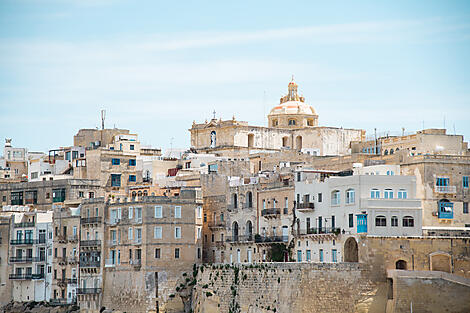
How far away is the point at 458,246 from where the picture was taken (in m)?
69.8

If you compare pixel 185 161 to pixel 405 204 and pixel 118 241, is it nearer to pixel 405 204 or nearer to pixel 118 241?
pixel 118 241

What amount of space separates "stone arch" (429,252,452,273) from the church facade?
1280 inches

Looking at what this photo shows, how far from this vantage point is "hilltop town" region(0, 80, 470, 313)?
69.2 metres

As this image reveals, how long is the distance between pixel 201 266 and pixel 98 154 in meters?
20.7

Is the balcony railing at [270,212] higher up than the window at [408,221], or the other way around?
the balcony railing at [270,212]

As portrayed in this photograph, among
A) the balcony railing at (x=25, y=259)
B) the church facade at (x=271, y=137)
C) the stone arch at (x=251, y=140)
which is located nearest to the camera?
the balcony railing at (x=25, y=259)

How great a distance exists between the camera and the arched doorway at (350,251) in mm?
71250

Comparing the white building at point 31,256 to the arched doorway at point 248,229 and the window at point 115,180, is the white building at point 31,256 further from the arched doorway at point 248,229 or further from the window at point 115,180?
the arched doorway at point 248,229

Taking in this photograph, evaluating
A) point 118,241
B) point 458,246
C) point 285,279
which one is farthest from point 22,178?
point 458,246

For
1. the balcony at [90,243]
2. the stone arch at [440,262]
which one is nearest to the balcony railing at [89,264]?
the balcony at [90,243]

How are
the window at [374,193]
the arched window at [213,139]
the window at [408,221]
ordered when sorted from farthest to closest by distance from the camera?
the arched window at [213,139], the window at [374,193], the window at [408,221]

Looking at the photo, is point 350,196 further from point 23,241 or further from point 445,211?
point 23,241

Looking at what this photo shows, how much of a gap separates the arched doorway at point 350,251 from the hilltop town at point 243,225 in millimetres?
106

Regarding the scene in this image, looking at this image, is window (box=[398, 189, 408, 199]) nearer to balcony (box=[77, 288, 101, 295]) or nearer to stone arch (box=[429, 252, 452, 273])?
stone arch (box=[429, 252, 452, 273])
